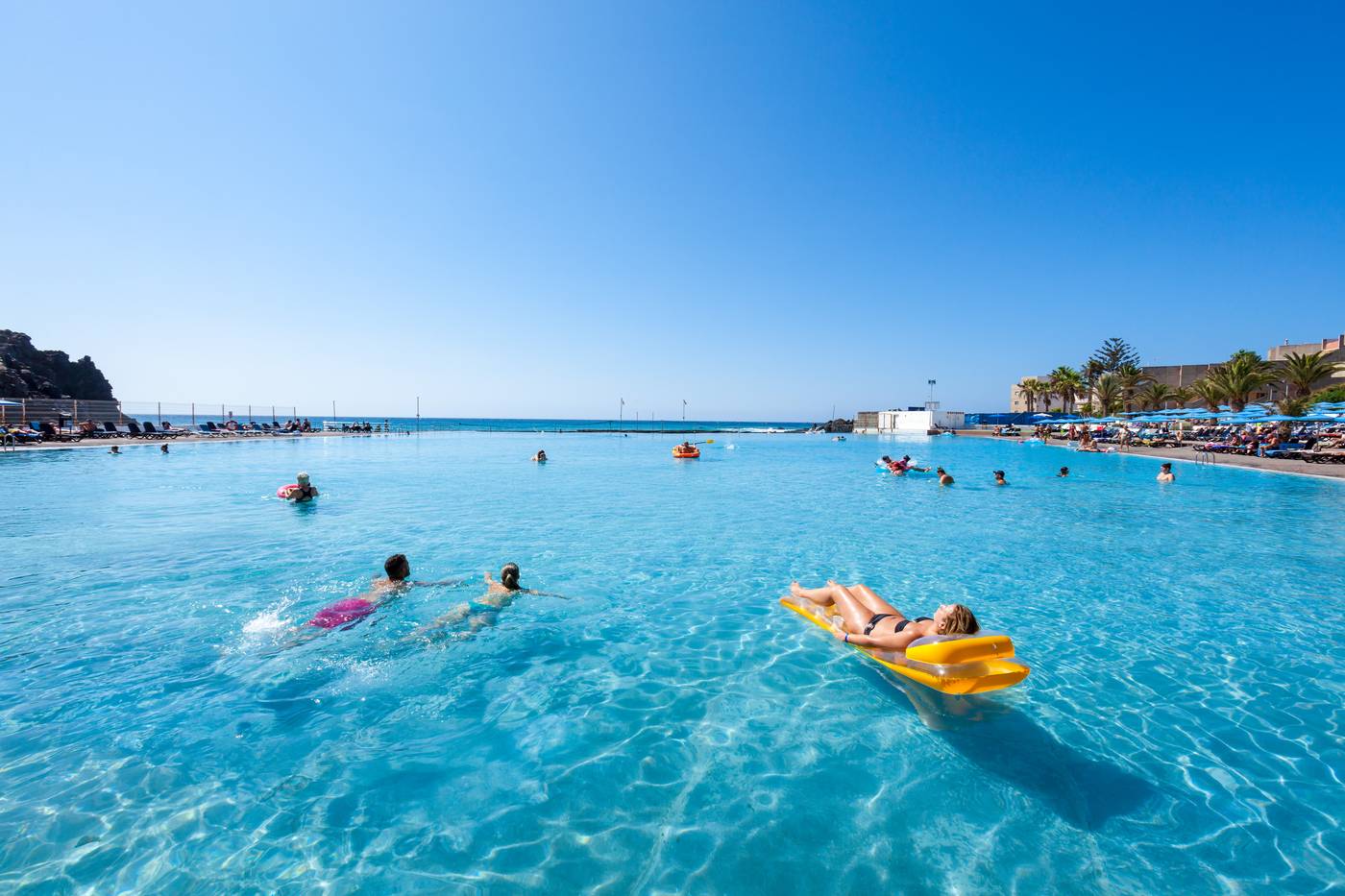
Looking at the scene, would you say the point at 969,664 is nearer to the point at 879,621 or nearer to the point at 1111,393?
the point at 879,621

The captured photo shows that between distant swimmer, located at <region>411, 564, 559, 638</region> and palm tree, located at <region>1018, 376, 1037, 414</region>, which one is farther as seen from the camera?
palm tree, located at <region>1018, 376, 1037, 414</region>

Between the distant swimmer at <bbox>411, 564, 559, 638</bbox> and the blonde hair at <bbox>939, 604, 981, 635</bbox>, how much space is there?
5172 mm

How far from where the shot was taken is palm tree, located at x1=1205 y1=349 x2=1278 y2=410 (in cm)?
4153

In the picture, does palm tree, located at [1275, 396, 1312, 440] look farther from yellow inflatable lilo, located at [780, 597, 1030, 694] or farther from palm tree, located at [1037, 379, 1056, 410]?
yellow inflatable lilo, located at [780, 597, 1030, 694]

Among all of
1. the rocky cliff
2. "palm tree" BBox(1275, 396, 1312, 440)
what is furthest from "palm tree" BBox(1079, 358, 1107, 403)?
the rocky cliff

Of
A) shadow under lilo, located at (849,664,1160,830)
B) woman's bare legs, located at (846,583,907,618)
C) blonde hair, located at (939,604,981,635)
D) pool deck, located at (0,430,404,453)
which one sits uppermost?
pool deck, located at (0,430,404,453)

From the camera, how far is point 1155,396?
55469mm

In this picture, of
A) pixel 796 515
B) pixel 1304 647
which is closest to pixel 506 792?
pixel 1304 647

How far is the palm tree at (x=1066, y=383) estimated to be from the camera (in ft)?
225

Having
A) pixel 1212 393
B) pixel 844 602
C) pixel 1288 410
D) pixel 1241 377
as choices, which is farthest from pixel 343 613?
pixel 1212 393

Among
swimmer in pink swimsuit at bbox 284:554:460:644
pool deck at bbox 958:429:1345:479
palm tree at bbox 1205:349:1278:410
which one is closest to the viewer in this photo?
swimmer in pink swimsuit at bbox 284:554:460:644

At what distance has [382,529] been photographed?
12.5m

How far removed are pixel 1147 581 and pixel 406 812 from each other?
422 inches

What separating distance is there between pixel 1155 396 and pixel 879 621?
68834 millimetres
